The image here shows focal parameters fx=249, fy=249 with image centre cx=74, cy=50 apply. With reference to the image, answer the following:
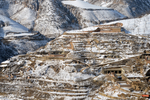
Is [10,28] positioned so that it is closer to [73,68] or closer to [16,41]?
[16,41]

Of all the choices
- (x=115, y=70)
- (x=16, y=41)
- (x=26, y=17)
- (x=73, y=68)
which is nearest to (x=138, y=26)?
(x=115, y=70)

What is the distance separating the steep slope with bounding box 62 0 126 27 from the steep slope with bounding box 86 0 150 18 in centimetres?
1229

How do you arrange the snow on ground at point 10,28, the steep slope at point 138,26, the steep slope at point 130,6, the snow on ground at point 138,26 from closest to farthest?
the steep slope at point 138,26, the snow on ground at point 138,26, the snow on ground at point 10,28, the steep slope at point 130,6

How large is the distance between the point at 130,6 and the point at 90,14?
27.8 m

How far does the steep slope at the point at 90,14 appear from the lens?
98.8m

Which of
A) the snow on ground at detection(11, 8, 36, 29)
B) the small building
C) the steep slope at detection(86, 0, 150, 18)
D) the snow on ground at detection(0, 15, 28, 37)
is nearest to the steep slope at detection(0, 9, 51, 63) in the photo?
the snow on ground at detection(0, 15, 28, 37)

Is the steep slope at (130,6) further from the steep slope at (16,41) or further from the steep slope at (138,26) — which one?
the steep slope at (138,26)

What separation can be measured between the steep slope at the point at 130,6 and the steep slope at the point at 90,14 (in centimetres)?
1229

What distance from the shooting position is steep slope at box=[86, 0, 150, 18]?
116688 millimetres

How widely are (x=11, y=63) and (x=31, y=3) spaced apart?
7163cm

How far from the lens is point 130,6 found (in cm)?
12025

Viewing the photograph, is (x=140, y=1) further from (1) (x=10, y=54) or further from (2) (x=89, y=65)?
(2) (x=89, y=65)

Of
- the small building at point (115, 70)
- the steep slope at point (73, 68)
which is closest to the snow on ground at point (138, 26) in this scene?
the steep slope at point (73, 68)

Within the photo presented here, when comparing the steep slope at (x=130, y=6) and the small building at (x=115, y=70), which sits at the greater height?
the steep slope at (x=130, y=6)
